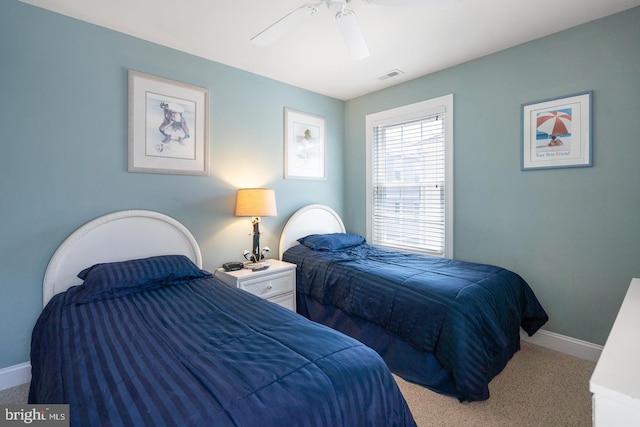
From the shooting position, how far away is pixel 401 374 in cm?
210

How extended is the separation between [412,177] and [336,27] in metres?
1.77

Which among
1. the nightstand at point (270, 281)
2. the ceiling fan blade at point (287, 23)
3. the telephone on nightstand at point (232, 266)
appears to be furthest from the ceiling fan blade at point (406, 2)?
the telephone on nightstand at point (232, 266)

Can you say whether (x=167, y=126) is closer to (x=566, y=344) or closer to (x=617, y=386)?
(x=617, y=386)

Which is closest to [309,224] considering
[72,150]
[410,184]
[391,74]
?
[410,184]

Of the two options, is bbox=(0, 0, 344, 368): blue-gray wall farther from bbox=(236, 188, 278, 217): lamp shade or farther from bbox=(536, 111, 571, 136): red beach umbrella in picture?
bbox=(536, 111, 571, 136): red beach umbrella in picture

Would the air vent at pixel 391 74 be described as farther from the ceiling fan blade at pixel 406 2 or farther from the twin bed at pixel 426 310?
the twin bed at pixel 426 310

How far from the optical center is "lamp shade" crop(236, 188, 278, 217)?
108 inches

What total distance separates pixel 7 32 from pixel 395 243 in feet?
12.1

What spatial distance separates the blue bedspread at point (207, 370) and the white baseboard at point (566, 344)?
1.97 m

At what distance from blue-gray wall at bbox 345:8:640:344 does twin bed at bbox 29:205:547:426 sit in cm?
33

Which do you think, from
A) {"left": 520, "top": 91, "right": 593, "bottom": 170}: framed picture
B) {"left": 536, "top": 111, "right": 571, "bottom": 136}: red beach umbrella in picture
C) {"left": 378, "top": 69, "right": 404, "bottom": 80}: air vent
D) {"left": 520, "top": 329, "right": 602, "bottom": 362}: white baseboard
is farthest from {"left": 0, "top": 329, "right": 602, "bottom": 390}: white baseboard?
{"left": 378, "top": 69, "right": 404, "bottom": 80}: air vent

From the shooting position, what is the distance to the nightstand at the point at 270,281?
2539 millimetres

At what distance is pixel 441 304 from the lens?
190cm

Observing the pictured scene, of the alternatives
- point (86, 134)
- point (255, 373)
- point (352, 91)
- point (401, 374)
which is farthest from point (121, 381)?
point (352, 91)
